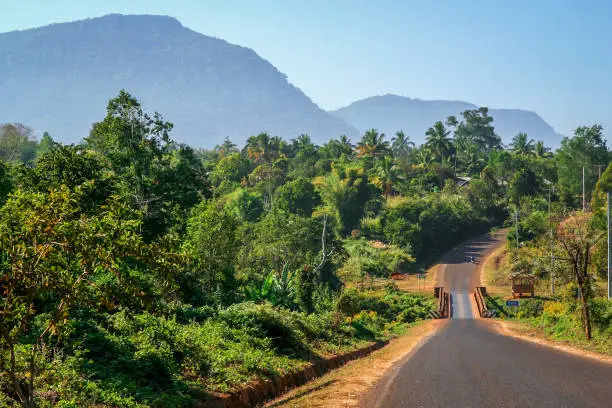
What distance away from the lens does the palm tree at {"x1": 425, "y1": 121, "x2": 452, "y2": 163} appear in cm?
12225

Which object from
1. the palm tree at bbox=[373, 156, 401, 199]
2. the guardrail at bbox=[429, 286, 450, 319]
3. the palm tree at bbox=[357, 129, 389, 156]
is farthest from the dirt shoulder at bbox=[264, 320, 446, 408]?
the palm tree at bbox=[357, 129, 389, 156]

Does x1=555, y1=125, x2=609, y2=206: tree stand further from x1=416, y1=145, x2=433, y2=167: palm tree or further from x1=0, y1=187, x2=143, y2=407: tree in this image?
x1=0, y1=187, x2=143, y2=407: tree

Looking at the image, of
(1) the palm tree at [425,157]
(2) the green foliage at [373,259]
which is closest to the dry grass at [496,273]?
(2) the green foliage at [373,259]

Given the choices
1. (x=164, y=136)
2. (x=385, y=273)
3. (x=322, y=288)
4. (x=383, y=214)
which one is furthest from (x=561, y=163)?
(x=164, y=136)

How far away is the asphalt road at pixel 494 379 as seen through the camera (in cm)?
1259

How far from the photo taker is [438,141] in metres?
123

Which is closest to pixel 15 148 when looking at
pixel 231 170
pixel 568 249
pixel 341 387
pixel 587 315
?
pixel 231 170

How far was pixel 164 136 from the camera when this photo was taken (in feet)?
113

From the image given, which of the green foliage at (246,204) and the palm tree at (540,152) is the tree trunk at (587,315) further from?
the palm tree at (540,152)

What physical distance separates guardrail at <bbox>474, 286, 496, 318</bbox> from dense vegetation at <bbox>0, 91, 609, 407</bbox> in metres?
4.93

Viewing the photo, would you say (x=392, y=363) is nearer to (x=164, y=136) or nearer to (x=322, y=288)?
(x=164, y=136)

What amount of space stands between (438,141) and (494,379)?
112m

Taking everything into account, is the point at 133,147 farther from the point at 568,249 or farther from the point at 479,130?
the point at 479,130

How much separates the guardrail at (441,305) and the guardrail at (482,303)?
9.38 feet
